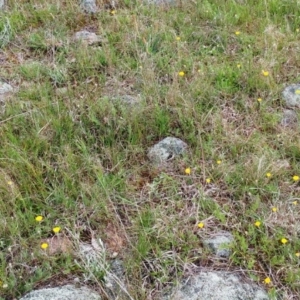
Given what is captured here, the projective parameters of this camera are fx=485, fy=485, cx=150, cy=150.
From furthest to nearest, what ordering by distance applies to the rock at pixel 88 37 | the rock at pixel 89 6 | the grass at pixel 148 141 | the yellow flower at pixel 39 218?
1. the rock at pixel 89 6
2. the rock at pixel 88 37
3. the yellow flower at pixel 39 218
4. the grass at pixel 148 141

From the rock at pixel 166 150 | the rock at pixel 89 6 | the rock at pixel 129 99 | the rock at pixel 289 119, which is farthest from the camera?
the rock at pixel 89 6

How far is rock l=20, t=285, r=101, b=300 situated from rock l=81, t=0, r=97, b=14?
9.53 ft

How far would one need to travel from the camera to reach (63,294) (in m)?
2.34

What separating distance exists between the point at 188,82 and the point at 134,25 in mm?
917

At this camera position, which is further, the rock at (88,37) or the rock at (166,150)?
the rock at (88,37)

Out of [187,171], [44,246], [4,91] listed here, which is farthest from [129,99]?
[44,246]

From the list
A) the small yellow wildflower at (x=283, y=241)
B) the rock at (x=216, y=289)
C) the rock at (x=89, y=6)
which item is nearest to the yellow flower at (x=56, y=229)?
the rock at (x=216, y=289)

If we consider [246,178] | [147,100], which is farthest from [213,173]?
[147,100]

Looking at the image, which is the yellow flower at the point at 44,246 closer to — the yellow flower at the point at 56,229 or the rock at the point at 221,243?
the yellow flower at the point at 56,229

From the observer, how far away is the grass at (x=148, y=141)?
255 cm

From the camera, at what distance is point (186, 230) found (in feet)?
8.71

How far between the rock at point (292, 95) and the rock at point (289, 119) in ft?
0.28

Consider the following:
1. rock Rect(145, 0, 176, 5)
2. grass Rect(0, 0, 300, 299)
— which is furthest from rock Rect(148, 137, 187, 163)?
rock Rect(145, 0, 176, 5)

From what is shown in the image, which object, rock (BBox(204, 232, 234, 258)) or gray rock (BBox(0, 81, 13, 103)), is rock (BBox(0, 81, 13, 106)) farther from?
rock (BBox(204, 232, 234, 258))
